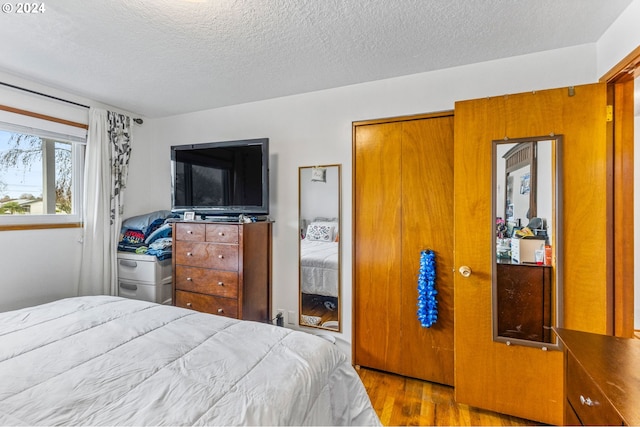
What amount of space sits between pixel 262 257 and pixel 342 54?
177cm

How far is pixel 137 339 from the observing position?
1362mm

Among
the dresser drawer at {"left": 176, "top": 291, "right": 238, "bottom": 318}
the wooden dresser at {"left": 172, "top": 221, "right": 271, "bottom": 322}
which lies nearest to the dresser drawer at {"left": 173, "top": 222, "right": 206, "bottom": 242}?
the wooden dresser at {"left": 172, "top": 221, "right": 271, "bottom": 322}

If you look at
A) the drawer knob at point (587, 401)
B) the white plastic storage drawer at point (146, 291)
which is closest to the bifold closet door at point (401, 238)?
the drawer knob at point (587, 401)

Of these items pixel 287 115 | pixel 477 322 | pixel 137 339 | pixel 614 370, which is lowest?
pixel 477 322

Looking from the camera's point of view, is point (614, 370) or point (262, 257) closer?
point (614, 370)

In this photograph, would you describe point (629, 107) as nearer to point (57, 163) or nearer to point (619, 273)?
point (619, 273)

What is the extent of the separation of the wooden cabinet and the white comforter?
108cm

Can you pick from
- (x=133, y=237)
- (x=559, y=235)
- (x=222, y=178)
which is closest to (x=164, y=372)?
(x=222, y=178)

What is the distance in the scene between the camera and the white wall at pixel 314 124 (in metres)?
2.03

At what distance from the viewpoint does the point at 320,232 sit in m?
2.66

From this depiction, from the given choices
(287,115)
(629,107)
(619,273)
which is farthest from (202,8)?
(619,273)

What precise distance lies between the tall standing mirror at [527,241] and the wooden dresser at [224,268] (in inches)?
71.8

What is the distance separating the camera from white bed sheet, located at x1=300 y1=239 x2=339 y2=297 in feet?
→ 8.56

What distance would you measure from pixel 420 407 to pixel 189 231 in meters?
2.26
